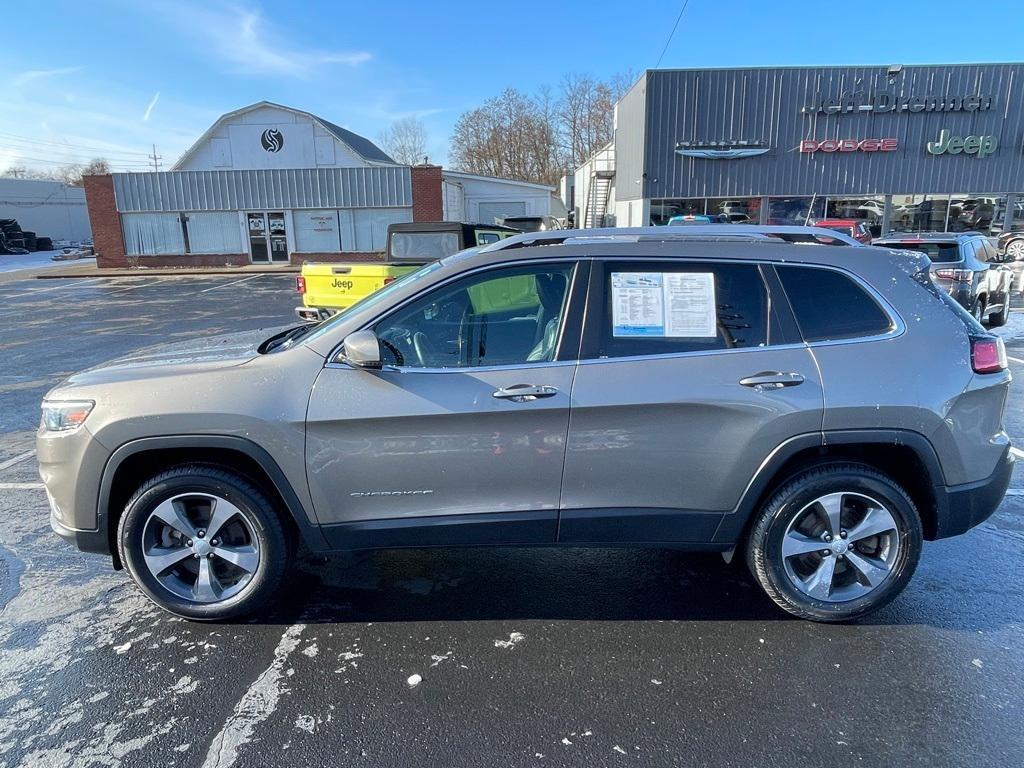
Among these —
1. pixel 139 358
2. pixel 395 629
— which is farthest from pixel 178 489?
pixel 395 629

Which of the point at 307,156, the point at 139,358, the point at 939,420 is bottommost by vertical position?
the point at 939,420

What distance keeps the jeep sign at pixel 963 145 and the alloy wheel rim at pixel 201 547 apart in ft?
91.1

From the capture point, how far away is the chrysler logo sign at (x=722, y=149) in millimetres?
23281

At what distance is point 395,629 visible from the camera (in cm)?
299

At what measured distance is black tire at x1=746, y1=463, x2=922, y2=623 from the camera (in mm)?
2869

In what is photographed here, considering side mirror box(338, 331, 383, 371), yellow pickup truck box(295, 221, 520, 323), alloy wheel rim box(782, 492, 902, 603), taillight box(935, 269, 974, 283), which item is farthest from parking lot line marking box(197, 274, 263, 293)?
alloy wheel rim box(782, 492, 902, 603)

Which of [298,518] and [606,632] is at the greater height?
[298,518]

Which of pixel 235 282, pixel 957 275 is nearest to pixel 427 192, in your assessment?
pixel 235 282

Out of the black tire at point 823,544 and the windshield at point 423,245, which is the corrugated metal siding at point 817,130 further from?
the black tire at point 823,544

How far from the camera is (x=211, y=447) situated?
9.21 feet

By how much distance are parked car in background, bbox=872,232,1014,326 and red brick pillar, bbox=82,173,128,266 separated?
29.9m

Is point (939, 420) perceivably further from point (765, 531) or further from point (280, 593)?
point (280, 593)

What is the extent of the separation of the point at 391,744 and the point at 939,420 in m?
2.66

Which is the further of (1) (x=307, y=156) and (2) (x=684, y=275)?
(1) (x=307, y=156)
